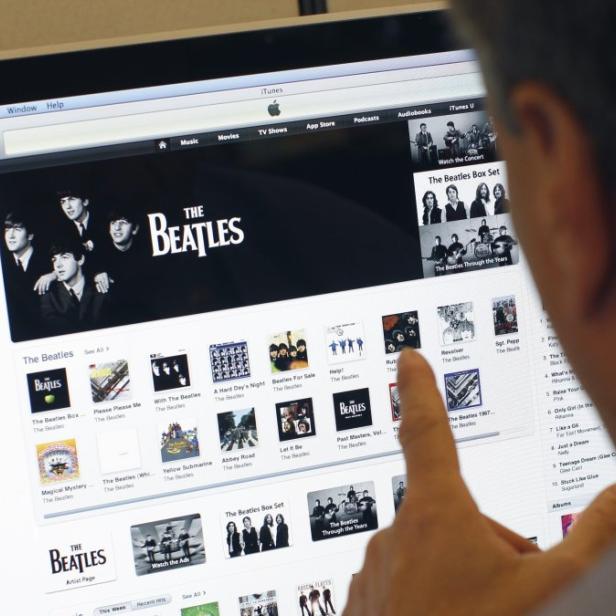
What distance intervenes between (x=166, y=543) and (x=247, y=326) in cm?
16

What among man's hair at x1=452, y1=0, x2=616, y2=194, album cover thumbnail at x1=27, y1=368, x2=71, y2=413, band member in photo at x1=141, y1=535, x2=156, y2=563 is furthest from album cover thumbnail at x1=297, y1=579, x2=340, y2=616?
man's hair at x1=452, y1=0, x2=616, y2=194

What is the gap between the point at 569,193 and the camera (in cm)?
29

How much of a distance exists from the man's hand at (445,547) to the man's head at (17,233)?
0.28 metres

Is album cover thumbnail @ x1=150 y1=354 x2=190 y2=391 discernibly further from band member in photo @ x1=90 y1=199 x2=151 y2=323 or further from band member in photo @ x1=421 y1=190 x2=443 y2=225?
band member in photo @ x1=421 y1=190 x2=443 y2=225

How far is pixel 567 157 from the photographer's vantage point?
29cm

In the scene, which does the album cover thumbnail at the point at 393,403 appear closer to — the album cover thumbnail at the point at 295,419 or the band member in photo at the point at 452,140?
the album cover thumbnail at the point at 295,419

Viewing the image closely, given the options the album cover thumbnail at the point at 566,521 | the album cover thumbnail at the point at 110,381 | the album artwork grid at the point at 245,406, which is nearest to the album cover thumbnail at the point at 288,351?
the album artwork grid at the point at 245,406

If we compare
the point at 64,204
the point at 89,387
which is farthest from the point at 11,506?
the point at 64,204

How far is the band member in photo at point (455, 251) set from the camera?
70 centimetres

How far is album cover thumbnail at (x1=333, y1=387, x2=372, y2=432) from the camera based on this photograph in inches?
26.3

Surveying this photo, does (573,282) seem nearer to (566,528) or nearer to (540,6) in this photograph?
(540,6)

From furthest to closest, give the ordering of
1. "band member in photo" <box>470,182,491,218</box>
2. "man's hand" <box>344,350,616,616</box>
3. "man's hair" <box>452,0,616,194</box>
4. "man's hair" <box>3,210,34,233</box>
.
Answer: "band member in photo" <box>470,182,491,218</box> → "man's hair" <box>3,210,34,233</box> → "man's hand" <box>344,350,616,616</box> → "man's hair" <box>452,0,616,194</box>

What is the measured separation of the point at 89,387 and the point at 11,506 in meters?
0.09

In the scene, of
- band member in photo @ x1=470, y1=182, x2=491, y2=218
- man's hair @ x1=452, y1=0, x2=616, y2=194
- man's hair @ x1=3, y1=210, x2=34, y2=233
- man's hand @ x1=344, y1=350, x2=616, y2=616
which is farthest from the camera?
band member in photo @ x1=470, y1=182, x2=491, y2=218
